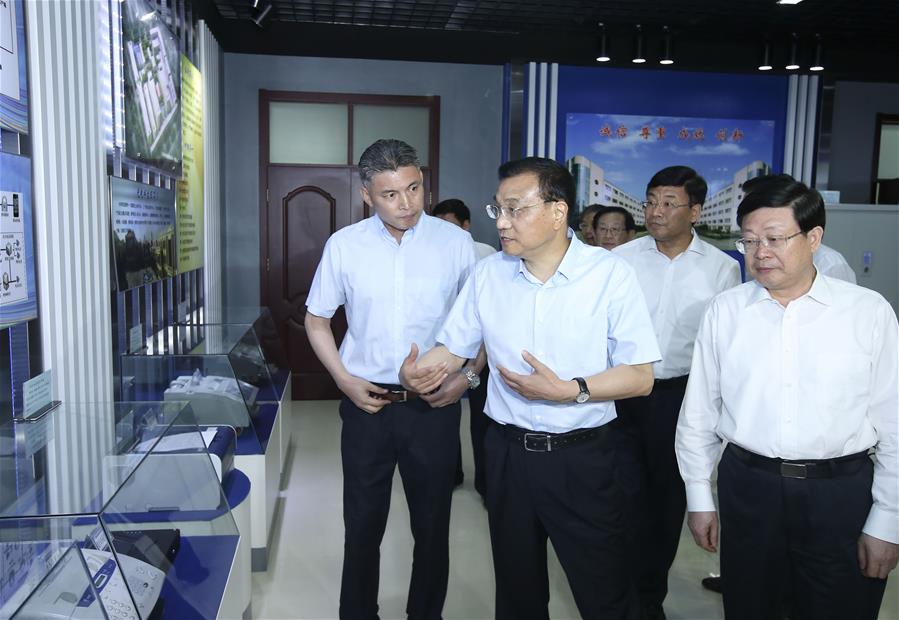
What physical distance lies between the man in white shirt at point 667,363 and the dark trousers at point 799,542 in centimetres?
73

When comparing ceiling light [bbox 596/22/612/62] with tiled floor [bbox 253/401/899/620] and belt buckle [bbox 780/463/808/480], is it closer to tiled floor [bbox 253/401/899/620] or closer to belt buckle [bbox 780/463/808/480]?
tiled floor [bbox 253/401/899/620]

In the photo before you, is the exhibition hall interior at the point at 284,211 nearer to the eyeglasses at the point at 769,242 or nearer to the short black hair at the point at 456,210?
the eyeglasses at the point at 769,242

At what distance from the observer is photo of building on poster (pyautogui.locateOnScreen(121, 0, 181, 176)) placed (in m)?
3.29

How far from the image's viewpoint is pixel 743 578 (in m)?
1.99

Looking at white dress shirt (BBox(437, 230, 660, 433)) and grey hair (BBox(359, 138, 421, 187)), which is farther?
grey hair (BBox(359, 138, 421, 187))

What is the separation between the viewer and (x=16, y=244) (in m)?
2.22

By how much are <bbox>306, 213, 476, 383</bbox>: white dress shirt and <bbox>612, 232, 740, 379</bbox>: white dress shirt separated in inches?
31.2

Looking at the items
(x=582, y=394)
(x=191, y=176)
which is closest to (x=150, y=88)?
(x=191, y=176)

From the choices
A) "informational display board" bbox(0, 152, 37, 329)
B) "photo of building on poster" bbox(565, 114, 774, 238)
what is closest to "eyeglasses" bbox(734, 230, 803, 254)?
"informational display board" bbox(0, 152, 37, 329)

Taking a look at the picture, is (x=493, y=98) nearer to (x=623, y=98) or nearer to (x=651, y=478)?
(x=623, y=98)

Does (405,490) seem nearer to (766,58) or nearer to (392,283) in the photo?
(392,283)

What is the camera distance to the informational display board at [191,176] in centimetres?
450

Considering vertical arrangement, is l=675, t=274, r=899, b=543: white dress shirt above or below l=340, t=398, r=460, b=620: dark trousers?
above

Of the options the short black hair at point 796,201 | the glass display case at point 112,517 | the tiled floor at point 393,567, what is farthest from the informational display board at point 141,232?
the short black hair at point 796,201
